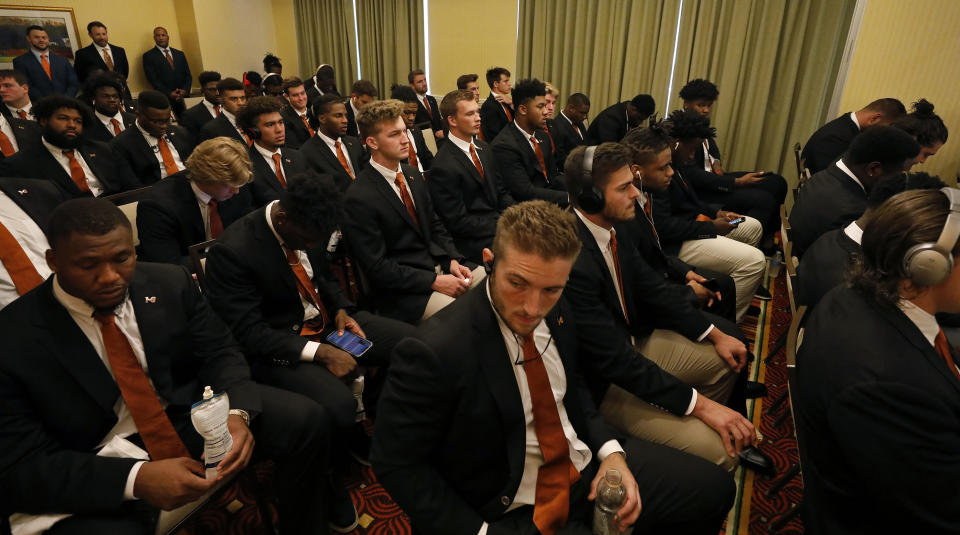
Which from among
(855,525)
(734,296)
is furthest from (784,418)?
(855,525)

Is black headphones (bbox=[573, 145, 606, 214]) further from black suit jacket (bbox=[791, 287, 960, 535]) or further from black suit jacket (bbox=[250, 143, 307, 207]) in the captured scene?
black suit jacket (bbox=[250, 143, 307, 207])

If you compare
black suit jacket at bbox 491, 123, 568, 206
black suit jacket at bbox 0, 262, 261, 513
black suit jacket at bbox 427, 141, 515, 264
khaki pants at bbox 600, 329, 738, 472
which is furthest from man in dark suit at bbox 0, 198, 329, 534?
black suit jacket at bbox 491, 123, 568, 206

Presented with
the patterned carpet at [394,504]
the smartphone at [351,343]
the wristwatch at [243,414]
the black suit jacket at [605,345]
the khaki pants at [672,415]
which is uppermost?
the black suit jacket at [605,345]

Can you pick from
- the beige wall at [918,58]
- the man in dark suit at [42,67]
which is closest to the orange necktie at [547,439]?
the beige wall at [918,58]

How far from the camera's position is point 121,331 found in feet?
5.35

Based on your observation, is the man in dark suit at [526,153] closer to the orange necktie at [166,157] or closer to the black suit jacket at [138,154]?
the black suit jacket at [138,154]

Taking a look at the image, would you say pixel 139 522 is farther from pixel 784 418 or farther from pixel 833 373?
pixel 784 418

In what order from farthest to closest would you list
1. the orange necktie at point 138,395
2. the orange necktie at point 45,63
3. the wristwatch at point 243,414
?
1. the orange necktie at point 45,63
2. the wristwatch at point 243,414
3. the orange necktie at point 138,395

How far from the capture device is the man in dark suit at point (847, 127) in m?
4.15

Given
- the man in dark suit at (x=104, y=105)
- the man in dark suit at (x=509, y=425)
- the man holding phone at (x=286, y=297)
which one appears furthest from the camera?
the man in dark suit at (x=104, y=105)

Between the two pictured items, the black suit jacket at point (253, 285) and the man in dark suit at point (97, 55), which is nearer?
the black suit jacket at point (253, 285)

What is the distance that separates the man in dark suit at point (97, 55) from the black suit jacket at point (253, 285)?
7.22m

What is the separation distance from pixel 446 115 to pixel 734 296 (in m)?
2.53

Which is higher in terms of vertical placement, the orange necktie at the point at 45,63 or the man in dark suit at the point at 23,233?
the orange necktie at the point at 45,63
